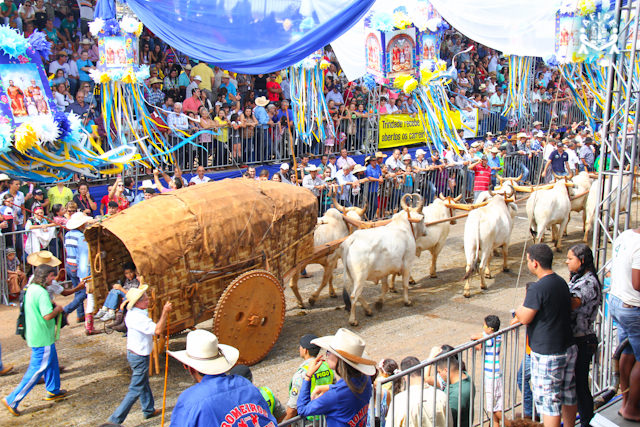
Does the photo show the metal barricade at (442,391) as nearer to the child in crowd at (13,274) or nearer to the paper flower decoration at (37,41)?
the paper flower decoration at (37,41)

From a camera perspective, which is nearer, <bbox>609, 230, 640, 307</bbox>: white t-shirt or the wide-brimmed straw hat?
<bbox>609, 230, 640, 307</bbox>: white t-shirt

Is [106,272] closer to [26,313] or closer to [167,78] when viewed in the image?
[26,313]

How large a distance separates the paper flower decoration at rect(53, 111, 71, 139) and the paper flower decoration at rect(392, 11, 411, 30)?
19.5ft

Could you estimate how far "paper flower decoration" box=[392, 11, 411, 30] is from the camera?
1200cm

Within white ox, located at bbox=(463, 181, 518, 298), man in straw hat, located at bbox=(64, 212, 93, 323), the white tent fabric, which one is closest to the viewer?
man in straw hat, located at bbox=(64, 212, 93, 323)

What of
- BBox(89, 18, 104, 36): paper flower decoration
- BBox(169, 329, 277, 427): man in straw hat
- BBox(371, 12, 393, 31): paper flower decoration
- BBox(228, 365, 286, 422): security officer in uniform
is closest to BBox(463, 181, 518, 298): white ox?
BBox(371, 12, 393, 31): paper flower decoration

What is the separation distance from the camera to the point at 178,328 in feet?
26.2

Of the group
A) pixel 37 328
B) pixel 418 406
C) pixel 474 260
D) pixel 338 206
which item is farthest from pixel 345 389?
pixel 474 260

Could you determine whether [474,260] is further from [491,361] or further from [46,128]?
[46,128]

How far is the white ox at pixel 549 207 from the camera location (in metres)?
13.2

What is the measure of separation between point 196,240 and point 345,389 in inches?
143

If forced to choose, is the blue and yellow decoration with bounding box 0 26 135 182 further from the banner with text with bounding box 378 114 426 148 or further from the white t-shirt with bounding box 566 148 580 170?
the white t-shirt with bounding box 566 148 580 170

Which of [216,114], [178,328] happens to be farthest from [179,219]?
[216,114]

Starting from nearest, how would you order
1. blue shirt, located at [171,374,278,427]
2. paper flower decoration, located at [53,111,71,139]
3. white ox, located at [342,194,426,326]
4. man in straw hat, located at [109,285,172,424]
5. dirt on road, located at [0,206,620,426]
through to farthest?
blue shirt, located at [171,374,278,427] → man in straw hat, located at [109,285,172,424] → dirt on road, located at [0,206,620,426] → paper flower decoration, located at [53,111,71,139] → white ox, located at [342,194,426,326]
